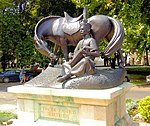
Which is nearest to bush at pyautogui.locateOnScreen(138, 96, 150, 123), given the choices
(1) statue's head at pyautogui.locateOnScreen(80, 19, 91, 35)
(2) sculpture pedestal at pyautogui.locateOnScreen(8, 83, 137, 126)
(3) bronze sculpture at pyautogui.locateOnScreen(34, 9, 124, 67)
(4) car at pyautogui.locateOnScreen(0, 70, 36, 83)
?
(2) sculpture pedestal at pyautogui.locateOnScreen(8, 83, 137, 126)

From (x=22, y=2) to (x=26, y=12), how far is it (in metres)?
1.34

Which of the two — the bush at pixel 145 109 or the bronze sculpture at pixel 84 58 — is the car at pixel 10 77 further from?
the bronze sculpture at pixel 84 58

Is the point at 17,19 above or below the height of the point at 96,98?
above

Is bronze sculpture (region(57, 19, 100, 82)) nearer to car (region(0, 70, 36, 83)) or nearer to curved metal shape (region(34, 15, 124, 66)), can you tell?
curved metal shape (region(34, 15, 124, 66))

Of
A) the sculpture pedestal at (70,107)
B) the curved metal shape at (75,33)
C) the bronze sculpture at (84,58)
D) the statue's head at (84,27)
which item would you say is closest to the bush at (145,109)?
the sculpture pedestal at (70,107)

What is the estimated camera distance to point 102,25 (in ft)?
21.3

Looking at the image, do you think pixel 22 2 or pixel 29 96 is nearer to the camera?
Answer: pixel 29 96

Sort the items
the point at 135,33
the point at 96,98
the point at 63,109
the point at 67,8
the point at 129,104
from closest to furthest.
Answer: the point at 96,98
the point at 63,109
the point at 129,104
the point at 135,33
the point at 67,8

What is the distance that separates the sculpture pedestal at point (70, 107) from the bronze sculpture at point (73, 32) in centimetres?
122

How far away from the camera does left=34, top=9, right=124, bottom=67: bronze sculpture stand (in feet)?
20.5

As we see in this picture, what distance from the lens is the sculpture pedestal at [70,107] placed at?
16.9 ft

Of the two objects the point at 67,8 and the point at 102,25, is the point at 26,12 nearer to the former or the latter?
the point at 67,8

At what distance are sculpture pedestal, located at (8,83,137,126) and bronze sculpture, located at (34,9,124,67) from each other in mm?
1216

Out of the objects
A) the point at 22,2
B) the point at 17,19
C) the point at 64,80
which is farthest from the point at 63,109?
the point at 22,2
